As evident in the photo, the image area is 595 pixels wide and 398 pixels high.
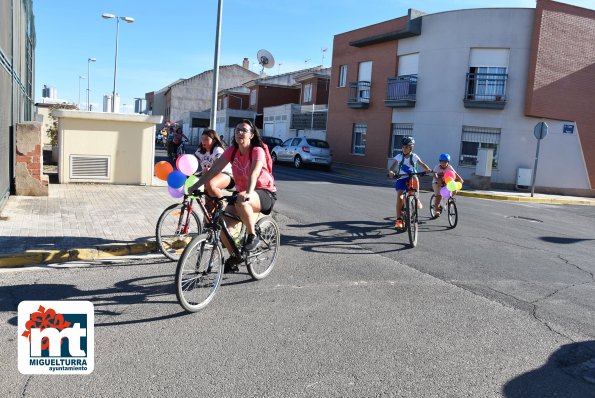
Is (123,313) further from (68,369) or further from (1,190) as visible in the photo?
(1,190)

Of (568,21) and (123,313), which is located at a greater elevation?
(568,21)

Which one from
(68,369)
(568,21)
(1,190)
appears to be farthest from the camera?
(568,21)

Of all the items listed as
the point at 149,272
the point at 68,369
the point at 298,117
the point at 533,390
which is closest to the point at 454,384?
the point at 533,390

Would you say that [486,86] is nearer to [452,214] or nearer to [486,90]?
[486,90]

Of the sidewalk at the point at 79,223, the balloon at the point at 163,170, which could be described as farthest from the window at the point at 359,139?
the balloon at the point at 163,170

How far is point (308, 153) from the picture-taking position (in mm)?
26469

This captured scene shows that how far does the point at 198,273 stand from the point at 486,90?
21.4 meters

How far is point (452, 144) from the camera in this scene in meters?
23.9

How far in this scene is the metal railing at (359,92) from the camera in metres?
29.0

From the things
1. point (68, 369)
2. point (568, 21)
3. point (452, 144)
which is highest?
point (568, 21)

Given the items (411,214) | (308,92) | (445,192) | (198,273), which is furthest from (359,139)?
(198,273)

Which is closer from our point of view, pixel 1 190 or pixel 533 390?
pixel 533 390

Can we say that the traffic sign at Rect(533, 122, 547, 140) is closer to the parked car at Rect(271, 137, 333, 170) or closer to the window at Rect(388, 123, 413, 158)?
the window at Rect(388, 123, 413, 158)

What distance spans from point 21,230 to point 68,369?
4466mm
